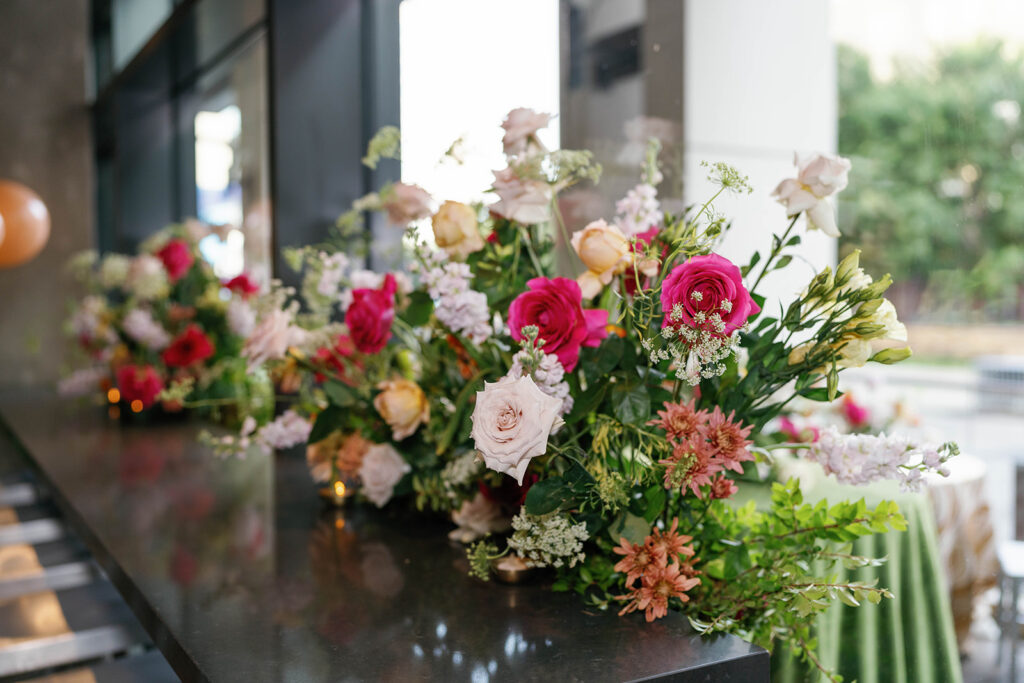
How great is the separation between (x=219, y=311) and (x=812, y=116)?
6.17ft

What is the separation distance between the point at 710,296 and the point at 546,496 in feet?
0.88

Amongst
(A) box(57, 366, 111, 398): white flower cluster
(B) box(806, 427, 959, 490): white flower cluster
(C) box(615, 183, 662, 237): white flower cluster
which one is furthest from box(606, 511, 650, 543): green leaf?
(A) box(57, 366, 111, 398): white flower cluster

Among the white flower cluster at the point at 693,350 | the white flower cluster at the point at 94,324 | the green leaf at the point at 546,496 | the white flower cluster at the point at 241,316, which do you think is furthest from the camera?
the white flower cluster at the point at 94,324

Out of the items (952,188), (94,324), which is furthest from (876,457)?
(94,324)

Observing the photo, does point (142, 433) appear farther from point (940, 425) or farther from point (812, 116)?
point (940, 425)

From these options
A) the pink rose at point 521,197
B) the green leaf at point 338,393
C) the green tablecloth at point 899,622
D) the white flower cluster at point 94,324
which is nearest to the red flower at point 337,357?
the green leaf at point 338,393

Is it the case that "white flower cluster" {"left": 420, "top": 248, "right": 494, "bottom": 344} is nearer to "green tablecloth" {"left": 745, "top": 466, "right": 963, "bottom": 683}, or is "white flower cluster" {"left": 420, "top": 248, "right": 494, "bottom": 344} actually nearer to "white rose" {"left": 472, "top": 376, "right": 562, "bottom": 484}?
"white rose" {"left": 472, "top": 376, "right": 562, "bottom": 484}

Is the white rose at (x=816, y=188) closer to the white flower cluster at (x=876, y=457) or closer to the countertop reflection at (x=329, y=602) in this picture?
the white flower cluster at (x=876, y=457)

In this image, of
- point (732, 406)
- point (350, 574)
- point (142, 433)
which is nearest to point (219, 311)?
point (142, 433)

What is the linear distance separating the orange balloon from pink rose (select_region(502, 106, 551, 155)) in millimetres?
3929

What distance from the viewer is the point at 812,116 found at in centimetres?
145

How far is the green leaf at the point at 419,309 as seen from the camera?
1.16 meters

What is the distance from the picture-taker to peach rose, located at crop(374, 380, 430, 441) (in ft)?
4.00

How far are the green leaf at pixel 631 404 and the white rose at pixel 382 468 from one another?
516 millimetres
